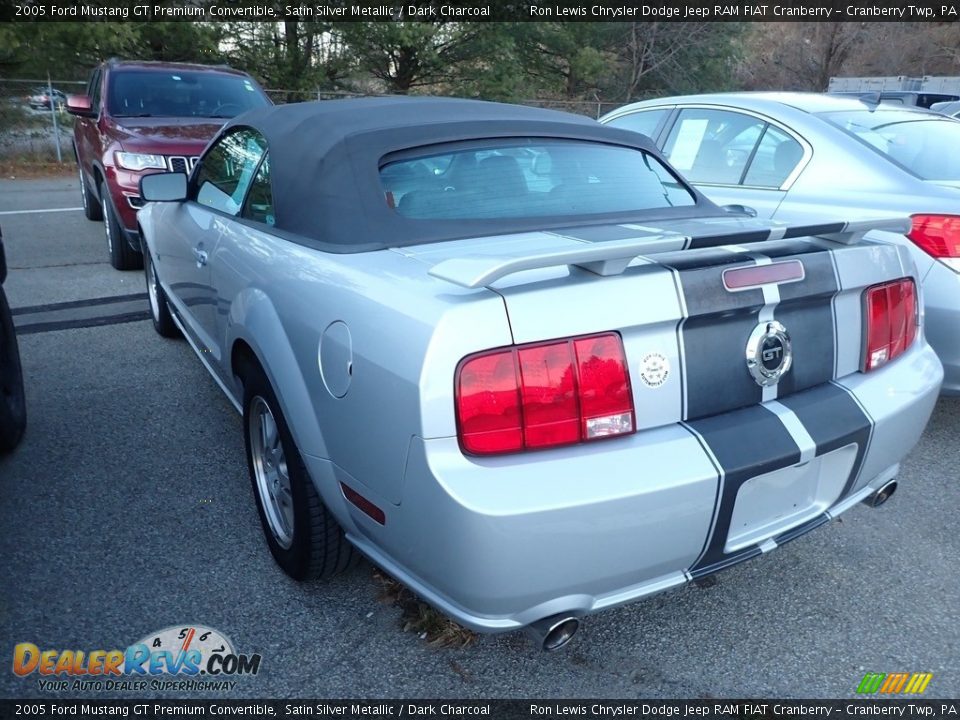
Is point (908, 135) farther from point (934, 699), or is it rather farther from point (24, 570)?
point (24, 570)

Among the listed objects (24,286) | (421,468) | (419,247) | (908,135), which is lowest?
(24,286)

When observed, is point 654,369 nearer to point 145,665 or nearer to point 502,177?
point 502,177

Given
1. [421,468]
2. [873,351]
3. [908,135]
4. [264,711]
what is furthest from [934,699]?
[908,135]

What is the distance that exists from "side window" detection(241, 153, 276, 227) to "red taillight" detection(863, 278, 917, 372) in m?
1.95

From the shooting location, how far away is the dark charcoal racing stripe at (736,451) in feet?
5.96

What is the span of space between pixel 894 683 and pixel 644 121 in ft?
12.8

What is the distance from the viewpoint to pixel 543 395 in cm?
170

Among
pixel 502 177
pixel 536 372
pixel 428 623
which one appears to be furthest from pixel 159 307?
pixel 536 372

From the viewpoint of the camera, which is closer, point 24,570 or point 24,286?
point 24,570

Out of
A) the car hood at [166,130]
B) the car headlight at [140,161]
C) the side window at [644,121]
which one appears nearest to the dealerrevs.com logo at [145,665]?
the side window at [644,121]

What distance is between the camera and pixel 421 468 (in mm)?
1683

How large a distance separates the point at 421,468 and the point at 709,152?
357 cm

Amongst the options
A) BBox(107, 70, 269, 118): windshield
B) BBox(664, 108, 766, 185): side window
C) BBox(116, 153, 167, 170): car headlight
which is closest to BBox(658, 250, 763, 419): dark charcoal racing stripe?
BBox(664, 108, 766, 185): side window

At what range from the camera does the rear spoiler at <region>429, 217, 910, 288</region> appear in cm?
159
